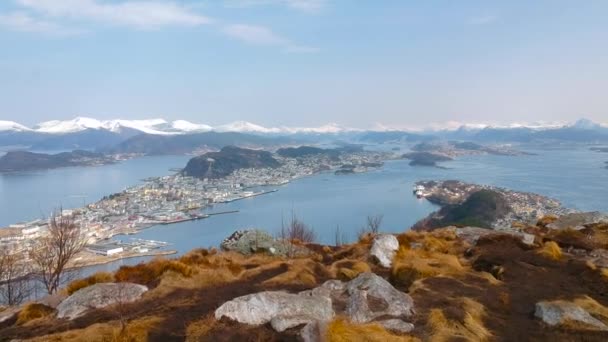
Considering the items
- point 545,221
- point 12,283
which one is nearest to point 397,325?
point 545,221

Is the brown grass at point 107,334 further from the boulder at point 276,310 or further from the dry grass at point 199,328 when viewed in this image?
the boulder at point 276,310

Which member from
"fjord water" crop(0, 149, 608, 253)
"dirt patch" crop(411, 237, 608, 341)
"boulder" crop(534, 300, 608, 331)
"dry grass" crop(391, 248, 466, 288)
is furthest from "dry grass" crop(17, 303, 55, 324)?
"fjord water" crop(0, 149, 608, 253)

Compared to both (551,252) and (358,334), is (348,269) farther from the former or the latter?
(551,252)

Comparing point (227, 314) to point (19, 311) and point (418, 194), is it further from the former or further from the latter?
point (418, 194)

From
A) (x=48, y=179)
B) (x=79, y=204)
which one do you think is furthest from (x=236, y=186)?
(x=48, y=179)

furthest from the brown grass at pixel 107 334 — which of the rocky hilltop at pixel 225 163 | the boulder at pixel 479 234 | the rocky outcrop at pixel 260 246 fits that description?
the rocky hilltop at pixel 225 163
